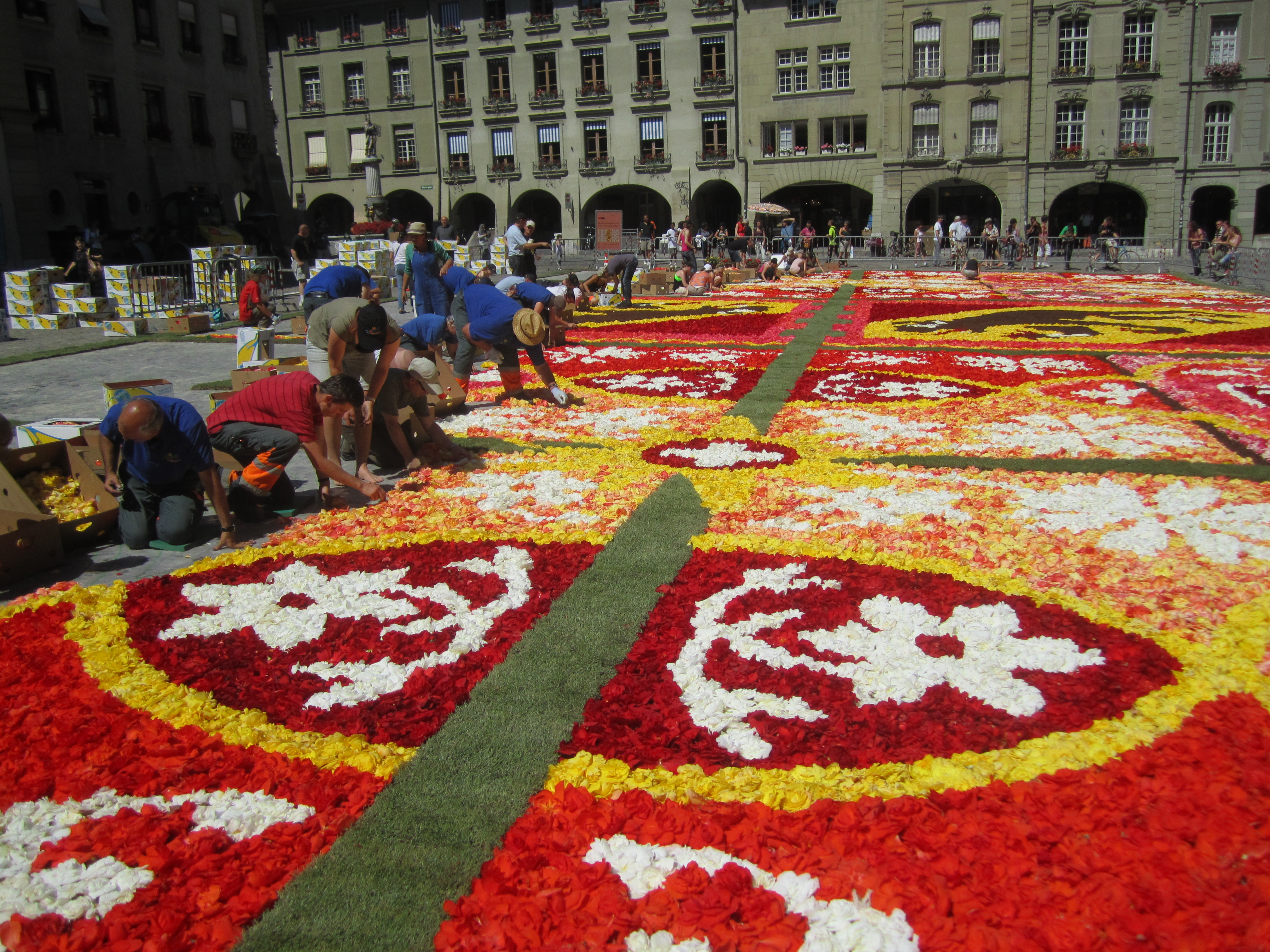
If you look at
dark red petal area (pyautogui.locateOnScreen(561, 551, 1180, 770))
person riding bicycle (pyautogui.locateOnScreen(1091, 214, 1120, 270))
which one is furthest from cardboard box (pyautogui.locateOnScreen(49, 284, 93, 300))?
person riding bicycle (pyautogui.locateOnScreen(1091, 214, 1120, 270))

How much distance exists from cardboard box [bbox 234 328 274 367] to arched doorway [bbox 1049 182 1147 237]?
36.8 m

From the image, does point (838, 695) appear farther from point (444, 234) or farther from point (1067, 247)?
point (1067, 247)

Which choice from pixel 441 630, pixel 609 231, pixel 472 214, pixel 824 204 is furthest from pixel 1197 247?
pixel 472 214

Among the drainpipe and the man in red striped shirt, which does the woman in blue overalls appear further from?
the drainpipe

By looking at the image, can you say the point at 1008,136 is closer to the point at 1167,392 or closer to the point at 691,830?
the point at 1167,392

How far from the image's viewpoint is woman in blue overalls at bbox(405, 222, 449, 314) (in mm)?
10789

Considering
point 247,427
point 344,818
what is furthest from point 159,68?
point 344,818

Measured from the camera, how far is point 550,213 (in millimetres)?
47031

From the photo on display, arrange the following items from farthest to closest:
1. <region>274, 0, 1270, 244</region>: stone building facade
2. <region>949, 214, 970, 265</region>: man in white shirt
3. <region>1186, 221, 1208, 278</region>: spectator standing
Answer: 1. <region>274, 0, 1270, 244</region>: stone building facade
2. <region>949, 214, 970, 265</region>: man in white shirt
3. <region>1186, 221, 1208, 278</region>: spectator standing

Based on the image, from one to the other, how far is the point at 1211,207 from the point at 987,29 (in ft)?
37.9

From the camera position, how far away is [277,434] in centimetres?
589

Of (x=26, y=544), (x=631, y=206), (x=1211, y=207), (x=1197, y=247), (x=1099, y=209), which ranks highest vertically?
(x=631, y=206)

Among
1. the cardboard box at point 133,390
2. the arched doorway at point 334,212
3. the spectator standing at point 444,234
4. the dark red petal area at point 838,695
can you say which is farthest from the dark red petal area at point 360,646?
the arched doorway at point 334,212

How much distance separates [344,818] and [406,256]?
1246cm
